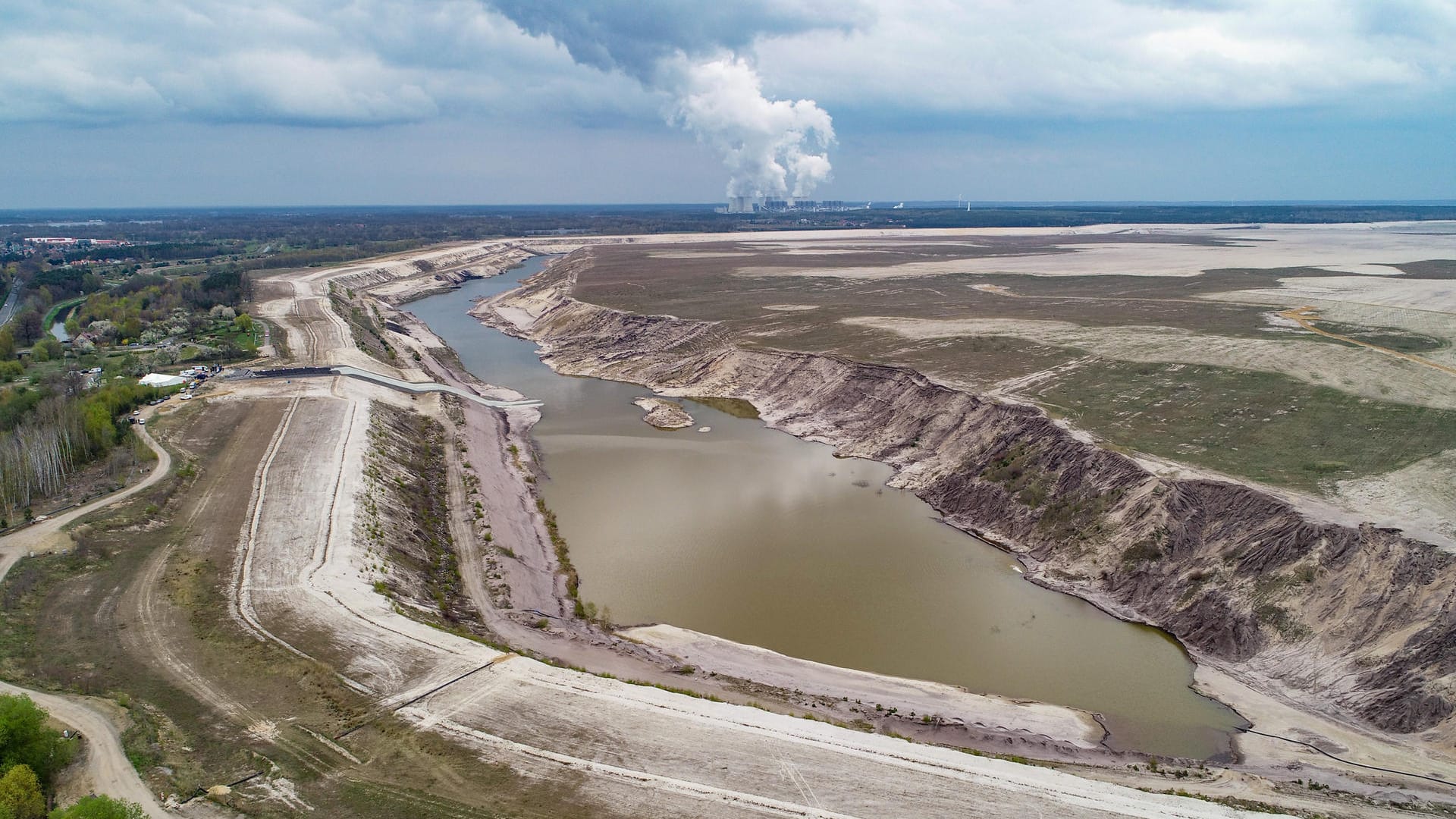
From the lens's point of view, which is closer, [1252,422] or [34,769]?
[34,769]

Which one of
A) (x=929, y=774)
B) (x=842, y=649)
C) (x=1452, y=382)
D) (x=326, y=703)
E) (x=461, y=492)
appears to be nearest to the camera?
(x=929, y=774)

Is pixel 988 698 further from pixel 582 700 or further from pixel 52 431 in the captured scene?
pixel 52 431

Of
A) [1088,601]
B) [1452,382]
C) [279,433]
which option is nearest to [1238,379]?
[1452,382]

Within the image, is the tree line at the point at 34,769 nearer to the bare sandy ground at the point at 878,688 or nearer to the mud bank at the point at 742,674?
the mud bank at the point at 742,674

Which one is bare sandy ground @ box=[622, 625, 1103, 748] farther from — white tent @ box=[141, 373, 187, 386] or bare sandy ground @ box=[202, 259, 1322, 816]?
white tent @ box=[141, 373, 187, 386]

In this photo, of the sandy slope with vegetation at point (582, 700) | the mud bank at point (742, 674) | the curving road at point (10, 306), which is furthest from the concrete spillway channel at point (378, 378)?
the curving road at point (10, 306)

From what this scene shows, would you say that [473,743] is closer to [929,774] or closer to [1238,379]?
[929,774]

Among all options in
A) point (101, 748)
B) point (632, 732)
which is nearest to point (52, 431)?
point (101, 748)

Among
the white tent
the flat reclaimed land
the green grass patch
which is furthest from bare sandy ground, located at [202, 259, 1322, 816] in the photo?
the white tent
